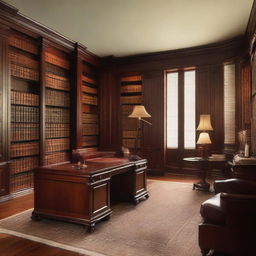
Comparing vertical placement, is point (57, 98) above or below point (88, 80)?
below

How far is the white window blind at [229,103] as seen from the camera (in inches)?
211

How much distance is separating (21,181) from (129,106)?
3.16 metres

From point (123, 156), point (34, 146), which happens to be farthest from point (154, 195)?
point (34, 146)

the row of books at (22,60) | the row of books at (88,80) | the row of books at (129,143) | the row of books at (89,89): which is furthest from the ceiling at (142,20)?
the row of books at (129,143)

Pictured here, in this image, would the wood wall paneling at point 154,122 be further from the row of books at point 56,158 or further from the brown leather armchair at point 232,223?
the brown leather armchair at point 232,223

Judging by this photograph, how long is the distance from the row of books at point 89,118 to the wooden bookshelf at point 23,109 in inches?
58.3

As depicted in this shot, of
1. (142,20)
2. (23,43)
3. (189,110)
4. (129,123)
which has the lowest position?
(129,123)

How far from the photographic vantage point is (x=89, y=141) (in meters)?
6.23

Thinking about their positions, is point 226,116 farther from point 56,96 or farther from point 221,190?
point 56,96

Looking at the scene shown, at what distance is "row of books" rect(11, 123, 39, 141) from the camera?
4148 mm

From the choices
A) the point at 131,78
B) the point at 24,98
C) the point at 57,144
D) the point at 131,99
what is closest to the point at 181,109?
the point at 131,99

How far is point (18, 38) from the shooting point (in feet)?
14.1

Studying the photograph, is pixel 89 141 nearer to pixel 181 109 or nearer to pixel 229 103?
pixel 181 109

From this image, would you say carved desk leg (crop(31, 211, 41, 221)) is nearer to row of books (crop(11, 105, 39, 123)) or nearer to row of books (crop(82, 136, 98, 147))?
row of books (crop(11, 105, 39, 123))
